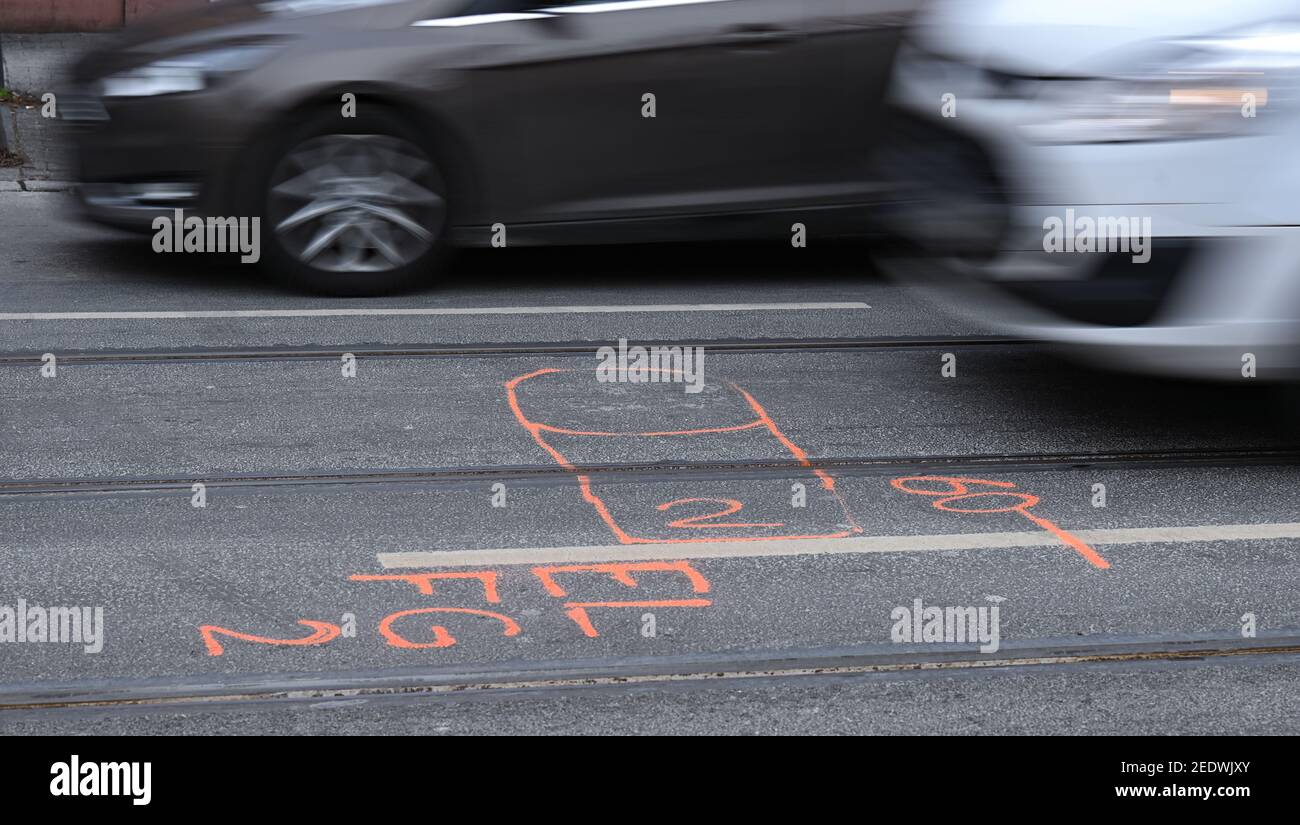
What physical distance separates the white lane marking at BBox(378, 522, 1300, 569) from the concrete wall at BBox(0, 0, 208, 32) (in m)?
13.7

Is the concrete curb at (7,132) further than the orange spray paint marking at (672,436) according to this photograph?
Yes

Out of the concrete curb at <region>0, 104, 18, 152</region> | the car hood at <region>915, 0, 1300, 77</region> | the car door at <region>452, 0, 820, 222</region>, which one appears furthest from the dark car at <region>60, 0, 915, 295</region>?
the concrete curb at <region>0, 104, 18, 152</region>

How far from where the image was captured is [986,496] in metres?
5.09

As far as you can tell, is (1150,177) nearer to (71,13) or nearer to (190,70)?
(190,70)

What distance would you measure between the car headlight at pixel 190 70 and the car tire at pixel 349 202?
347mm

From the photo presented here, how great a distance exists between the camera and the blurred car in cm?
500

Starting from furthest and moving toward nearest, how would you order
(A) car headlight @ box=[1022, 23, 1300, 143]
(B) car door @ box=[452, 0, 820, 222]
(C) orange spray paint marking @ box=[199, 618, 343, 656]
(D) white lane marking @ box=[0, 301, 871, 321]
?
(B) car door @ box=[452, 0, 820, 222], (D) white lane marking @ box=[0, 301, 871, 321], (A) car headlight @ box=[1022, 23, 1300, 143], (C) orange spray paint marking @ box=[199, 618, 343, 656]

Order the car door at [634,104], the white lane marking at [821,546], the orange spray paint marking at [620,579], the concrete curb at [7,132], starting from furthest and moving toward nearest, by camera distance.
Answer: the concrete curb at [7,132], the car door at [634,104], the white lane marking at [821,546], the orange spray paint marking at [620,579]

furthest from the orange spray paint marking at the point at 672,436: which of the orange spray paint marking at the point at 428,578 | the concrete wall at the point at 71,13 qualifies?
the concrete wall at the point at 71,13

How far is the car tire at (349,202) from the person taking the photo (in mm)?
7348

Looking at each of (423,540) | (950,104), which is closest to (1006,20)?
(950,104)

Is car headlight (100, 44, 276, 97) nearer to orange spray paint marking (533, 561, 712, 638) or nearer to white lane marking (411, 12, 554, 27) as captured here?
white lane marking (411, 12, 554, 27)

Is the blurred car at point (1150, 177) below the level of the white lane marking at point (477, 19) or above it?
below

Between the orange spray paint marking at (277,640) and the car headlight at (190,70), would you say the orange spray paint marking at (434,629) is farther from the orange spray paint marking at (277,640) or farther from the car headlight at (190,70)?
the car headlight at (190,70)
